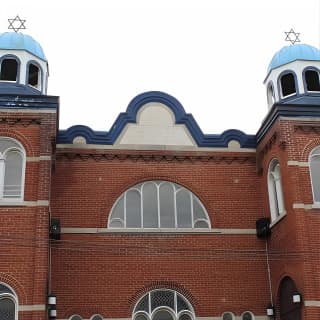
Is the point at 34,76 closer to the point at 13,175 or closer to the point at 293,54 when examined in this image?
the point at 13,175

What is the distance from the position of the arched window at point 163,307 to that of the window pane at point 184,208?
2.25 metres

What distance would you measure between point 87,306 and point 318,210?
23.9ft

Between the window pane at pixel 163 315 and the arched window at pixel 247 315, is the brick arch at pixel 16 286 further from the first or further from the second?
the arched window at pixel 247 315

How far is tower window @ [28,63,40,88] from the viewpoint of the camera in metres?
21.6

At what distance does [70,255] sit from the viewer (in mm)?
19156

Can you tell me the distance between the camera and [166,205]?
2033cm

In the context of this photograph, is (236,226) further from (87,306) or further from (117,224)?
(87,306)

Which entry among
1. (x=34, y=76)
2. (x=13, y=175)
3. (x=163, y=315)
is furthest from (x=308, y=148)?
(x=34, y=76)

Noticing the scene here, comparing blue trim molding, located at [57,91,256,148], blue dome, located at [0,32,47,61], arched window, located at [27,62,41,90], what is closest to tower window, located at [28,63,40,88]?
arched window, located at [27,62,41,90]

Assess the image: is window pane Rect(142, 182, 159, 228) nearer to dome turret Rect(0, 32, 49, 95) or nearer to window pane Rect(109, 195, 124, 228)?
window pane Rect(109, 195, 124, 228)

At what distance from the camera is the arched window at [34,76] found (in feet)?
70.8

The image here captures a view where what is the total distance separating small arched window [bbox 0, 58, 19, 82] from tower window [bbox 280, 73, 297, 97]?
30.0ft

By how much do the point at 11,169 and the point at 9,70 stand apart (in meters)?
4.63

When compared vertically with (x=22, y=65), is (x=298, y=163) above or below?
below
